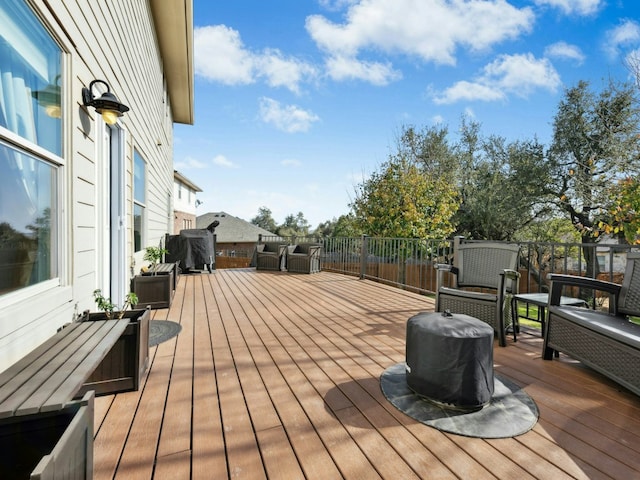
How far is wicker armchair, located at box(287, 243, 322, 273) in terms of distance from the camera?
7.91 m

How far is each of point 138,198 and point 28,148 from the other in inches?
127

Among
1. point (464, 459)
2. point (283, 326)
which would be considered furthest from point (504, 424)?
point (283, 326)

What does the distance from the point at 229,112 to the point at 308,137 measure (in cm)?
664

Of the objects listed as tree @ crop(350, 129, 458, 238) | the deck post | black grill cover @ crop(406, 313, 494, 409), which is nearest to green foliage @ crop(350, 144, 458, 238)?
tree @ crop(350, 129, 458, 238)

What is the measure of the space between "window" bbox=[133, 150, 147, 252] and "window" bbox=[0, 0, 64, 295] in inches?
98.8

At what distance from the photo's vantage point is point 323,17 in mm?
10508

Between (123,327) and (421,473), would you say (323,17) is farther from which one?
(421,473)

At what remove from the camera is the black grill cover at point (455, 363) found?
1.88 m

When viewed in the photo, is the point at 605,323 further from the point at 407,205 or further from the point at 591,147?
the point at 591,147

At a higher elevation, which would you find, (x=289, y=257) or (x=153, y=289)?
(x=289, y=257)

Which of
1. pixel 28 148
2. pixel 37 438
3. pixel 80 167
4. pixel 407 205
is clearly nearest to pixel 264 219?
pixel 407 205

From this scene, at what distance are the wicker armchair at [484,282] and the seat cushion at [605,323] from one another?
455 mm

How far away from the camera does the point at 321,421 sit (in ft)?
5.82

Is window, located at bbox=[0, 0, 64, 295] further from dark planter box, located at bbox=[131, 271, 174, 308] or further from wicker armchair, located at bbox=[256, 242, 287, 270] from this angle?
wicker armchair, located at bbox=[256, 242, 287, 270]
